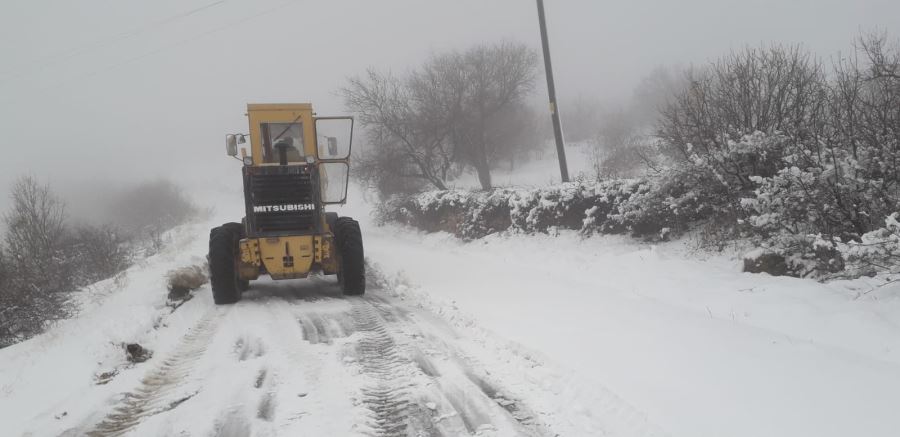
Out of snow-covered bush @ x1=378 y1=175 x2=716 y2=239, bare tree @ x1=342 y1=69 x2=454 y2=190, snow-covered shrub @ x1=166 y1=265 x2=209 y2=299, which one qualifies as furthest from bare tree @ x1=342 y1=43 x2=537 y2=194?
snow-covered shrub @ x1=166 y1=265 x2=209 y2=299

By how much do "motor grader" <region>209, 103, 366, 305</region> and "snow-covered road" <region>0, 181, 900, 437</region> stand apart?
0.66m

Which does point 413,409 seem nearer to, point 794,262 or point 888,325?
point 888,325

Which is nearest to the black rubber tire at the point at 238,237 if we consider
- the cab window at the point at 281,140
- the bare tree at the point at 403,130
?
the cab window at the point at 281,140

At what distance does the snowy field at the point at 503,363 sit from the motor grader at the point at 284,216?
57 centimetres

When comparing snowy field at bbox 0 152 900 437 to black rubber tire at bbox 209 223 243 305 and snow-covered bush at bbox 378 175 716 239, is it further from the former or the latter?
snow-covered bush at bbox 378 175 716 239

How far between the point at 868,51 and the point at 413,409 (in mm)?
8210

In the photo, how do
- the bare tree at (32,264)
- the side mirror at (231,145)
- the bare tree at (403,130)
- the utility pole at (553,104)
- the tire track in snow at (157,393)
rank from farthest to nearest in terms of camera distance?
the bare tree at (403,130)
the utility pole at (553,104)
the bare tree at (32,264)
the side mirror at (231,145)
the tire track in snow at (157,393)

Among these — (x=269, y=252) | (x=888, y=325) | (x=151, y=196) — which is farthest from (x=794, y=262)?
(x=151, y=196)

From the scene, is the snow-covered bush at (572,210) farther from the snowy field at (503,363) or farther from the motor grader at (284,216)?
the motor grader at (284,216)

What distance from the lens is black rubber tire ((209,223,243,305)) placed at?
877 cm

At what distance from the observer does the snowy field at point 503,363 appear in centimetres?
400

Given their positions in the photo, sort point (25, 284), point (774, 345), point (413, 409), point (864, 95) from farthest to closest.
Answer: point (25, 284) → point (864, 95) → point (774, 345) → point (413, 409)

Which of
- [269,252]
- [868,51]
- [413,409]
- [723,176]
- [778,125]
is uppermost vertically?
[868,51]

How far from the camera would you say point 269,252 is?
8766 mm
